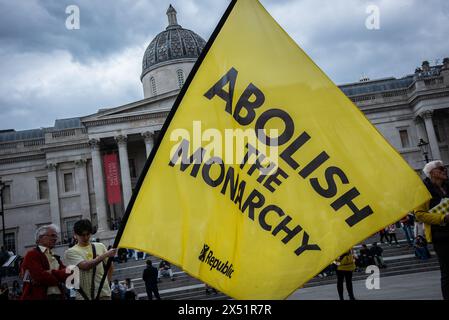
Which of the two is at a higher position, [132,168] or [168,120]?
[132,168]

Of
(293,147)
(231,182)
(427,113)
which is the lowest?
(231,182)

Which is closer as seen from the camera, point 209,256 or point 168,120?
point 209,256

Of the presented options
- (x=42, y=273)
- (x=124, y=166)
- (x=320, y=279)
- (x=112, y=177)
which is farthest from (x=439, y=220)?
(x=124, y=166)

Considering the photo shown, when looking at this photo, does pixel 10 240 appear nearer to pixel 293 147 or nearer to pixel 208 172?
pixel 208 172

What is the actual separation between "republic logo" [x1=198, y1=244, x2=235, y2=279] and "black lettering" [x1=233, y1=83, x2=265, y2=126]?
88 centimetres

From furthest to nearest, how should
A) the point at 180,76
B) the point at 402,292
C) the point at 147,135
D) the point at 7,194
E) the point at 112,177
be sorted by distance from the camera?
the point at 180,76, the point at 7,194, the point at 147,135, the point at 112,177, the point at 402,292

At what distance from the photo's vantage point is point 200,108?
309cm

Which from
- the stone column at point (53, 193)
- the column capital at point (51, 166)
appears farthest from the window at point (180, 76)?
the stone column at point (53, 193)

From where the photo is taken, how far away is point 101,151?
40.9m

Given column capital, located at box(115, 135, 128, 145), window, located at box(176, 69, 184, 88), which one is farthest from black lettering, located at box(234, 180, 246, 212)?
window, located at box(176, 69, 184, 88)

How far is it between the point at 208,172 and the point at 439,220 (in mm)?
2784

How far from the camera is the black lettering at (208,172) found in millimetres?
3012

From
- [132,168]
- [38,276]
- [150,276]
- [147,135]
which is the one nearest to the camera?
[38,276]
